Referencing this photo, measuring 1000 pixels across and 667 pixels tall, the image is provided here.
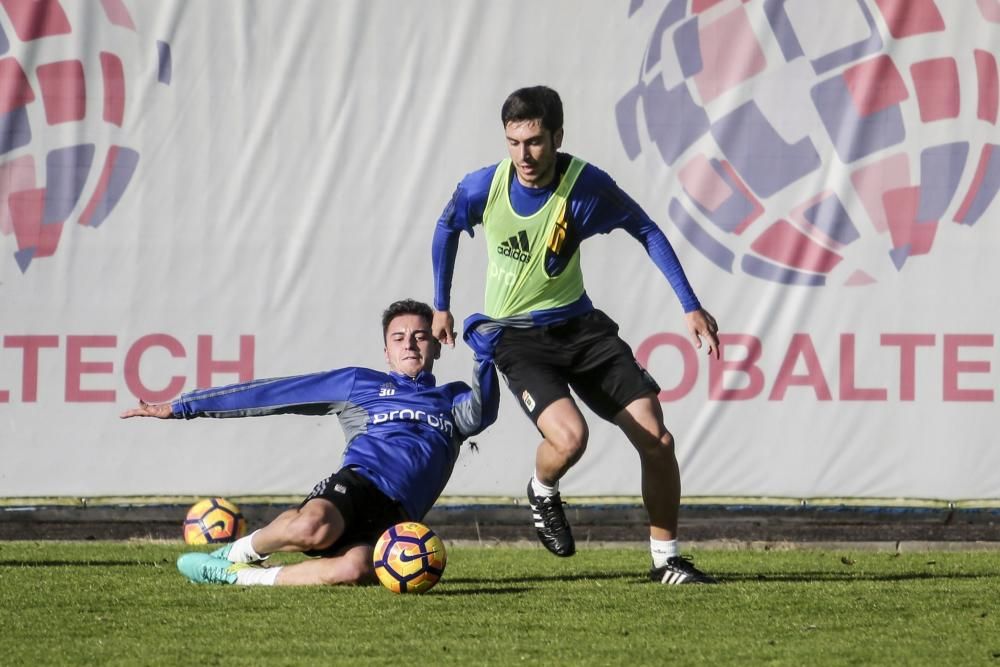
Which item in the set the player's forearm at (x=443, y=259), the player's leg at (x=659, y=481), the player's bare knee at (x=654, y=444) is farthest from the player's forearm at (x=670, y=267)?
the player's forearm at (x=443, y=259)

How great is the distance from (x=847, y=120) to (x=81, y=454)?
17.7ft

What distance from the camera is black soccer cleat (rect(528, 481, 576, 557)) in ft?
21.5

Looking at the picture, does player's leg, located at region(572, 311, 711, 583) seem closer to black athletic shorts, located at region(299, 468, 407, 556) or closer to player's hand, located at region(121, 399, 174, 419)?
black athletic shorts, located at region(299, 468, 407, 556)

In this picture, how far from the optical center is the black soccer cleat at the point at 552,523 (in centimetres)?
657

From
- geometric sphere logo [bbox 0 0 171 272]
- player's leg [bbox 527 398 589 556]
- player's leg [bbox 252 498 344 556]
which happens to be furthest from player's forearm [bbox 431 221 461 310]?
geometric sphere logo [bbox 0 0 171 272]

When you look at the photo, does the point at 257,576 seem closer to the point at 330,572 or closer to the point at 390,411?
the point at 330,572

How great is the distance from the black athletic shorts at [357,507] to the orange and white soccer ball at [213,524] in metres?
1.91

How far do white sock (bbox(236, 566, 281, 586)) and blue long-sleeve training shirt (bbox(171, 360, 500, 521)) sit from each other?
23.6 inches

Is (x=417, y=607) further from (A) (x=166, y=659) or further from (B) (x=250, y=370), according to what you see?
(B) (x=250, y=370)

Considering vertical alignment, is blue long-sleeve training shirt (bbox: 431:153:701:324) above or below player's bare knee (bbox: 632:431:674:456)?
above

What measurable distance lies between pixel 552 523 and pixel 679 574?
60cm

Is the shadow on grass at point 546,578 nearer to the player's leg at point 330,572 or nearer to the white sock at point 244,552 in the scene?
the player's leg at point 330,572

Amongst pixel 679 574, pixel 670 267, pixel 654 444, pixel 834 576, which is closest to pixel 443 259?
pixel 670 267

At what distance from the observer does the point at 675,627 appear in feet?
16.9
